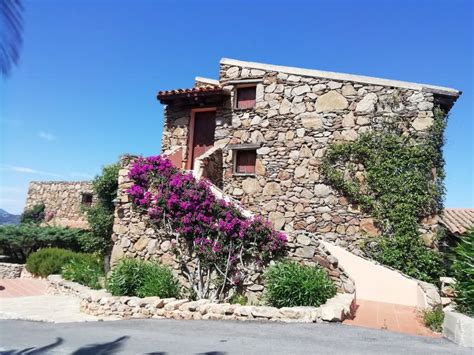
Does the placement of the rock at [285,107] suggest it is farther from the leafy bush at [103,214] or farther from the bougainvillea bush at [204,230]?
the leafy bush at [103,214]

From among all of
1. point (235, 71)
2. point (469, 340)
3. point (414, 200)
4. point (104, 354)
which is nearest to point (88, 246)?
point (235, 71)

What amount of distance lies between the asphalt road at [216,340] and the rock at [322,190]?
5.38 m

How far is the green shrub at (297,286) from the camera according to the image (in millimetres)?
6801

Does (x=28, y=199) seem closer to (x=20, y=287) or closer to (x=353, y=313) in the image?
(x=20, y=287)

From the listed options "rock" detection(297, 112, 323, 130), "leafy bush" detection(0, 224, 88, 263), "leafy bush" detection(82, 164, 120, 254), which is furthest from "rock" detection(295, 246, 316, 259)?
"leafy bush" detection(0, 224, 88, 263)

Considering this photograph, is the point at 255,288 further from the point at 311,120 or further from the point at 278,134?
the point at 311,120

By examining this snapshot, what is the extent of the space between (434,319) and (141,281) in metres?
5.98

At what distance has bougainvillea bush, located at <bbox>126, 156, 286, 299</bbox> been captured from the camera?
827 cm

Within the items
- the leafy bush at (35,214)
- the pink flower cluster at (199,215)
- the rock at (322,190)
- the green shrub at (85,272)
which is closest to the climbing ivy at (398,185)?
the rock at (322,190)

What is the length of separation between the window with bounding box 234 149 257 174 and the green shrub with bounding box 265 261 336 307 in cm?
479

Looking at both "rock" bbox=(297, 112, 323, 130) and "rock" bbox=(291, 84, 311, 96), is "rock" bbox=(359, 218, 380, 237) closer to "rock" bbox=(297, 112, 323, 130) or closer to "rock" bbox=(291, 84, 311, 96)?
"rock" bbox=(297, 112, 323, 130)

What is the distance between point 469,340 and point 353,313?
6.89 feet

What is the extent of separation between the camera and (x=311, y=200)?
10.9 m

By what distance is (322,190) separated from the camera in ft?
35.4
